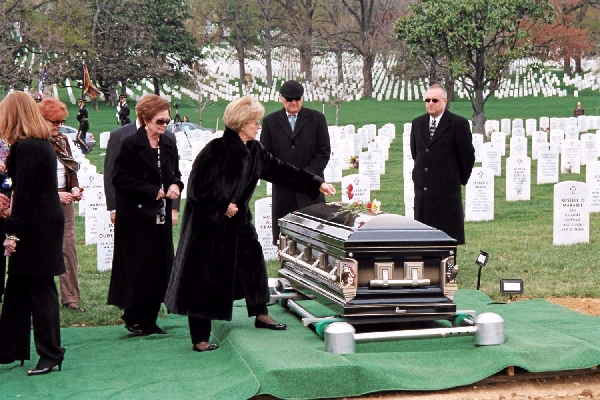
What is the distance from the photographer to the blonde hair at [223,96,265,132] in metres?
7.45

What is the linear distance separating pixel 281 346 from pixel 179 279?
0.89 meters

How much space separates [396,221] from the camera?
7617mm

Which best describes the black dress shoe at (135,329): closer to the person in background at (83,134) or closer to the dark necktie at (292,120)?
the dark necktie at (292,120)

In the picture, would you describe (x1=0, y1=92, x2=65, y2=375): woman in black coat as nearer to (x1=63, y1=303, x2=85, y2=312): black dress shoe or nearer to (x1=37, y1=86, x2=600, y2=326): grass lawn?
(x1=37, y1=86, x2=600, y2=326): grass lawn

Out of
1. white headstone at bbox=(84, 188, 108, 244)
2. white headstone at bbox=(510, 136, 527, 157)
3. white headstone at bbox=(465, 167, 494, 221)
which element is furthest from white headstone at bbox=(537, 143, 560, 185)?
white headstone at bbox=(84, 188, 108, 244)

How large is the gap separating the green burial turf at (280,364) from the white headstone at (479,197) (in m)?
7.86

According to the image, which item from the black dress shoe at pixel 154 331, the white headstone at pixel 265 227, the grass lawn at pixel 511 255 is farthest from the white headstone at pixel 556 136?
the black dress shoe at pixel 154 331

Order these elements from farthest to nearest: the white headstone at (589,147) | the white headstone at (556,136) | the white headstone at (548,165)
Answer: the white headstone at (556,136), the white headstone at (589,147), the white headstone at (548,165)

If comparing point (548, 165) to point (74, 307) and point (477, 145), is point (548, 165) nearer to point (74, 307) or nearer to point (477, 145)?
point (477, 145)

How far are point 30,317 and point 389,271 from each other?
2.46 m

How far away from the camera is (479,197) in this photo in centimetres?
1600

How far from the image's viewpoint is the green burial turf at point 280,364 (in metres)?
6.39

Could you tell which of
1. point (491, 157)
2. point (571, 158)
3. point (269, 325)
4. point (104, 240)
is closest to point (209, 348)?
point (269, 325)

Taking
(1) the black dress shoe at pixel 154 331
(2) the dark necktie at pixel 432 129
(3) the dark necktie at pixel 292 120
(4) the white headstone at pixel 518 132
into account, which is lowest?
(1) the black dress shoe at pixel 154 331
